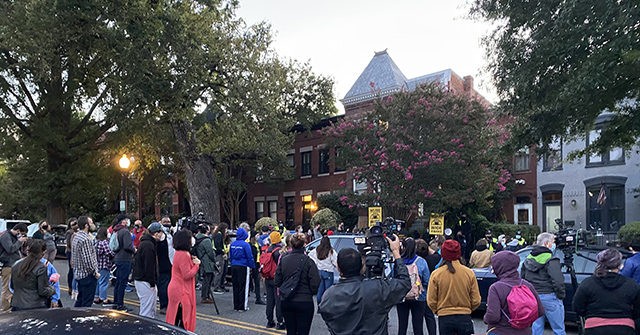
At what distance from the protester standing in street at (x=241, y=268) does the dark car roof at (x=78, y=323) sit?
25.0ft

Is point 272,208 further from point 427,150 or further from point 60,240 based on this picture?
point 427,150

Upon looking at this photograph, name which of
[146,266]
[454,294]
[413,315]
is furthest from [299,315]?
[146,266]

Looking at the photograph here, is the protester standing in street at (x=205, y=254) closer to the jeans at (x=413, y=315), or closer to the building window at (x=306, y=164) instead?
the jeans at (x=413, y=315)

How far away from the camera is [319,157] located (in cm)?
3369

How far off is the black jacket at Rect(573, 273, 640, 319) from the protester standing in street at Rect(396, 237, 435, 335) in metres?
2.37

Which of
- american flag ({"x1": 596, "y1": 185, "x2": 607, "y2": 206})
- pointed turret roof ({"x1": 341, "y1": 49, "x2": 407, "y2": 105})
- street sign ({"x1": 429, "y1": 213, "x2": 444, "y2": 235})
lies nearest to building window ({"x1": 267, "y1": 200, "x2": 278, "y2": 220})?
pointed turret roof ({"x1": 341, "y1": 49, "x2": 407, "y2": 105})

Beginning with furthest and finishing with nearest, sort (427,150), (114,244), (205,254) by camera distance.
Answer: (427,150) < (205,254) < (114,244)

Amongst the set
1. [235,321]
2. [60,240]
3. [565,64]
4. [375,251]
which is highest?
[565,64]

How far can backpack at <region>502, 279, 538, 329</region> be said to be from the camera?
185 inches

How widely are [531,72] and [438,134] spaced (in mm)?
6762

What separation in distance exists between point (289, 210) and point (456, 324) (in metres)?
30.3

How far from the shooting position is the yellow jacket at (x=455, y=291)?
17.9 feet

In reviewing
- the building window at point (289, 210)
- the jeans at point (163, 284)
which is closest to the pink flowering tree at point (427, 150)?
the jeans at point (163, 284)

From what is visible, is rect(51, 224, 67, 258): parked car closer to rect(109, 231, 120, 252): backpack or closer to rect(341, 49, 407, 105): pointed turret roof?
rect(109, 231, 120, 252): backpack
